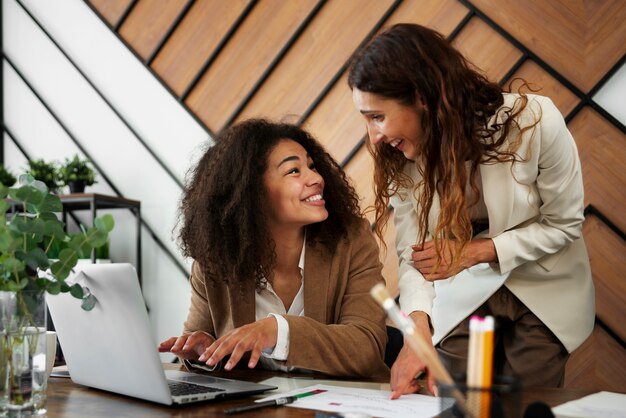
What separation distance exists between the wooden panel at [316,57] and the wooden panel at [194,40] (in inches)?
14.8

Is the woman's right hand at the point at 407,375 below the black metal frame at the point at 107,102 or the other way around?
the other way around

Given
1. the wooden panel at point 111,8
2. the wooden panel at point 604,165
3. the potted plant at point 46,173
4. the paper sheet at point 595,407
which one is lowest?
the potted plant at point 46,173

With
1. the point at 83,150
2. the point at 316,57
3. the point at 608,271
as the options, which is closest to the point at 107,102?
the point at 83,150

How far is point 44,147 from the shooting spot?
402 cm

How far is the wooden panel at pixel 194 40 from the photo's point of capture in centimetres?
352

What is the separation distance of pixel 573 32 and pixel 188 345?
1957mm

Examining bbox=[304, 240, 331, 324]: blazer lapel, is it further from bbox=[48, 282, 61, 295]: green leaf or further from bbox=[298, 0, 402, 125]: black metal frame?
bbox=[298, 0, 402, 125]: black metal frame

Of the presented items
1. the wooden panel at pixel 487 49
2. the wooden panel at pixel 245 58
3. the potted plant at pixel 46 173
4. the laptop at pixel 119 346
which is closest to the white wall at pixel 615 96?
the wooden panel at pixel 487 49

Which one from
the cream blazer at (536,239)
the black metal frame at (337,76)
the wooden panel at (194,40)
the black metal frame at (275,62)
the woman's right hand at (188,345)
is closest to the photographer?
the woman's right hand at (188,345)

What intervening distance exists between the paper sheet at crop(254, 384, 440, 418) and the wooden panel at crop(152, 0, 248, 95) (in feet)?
8.55

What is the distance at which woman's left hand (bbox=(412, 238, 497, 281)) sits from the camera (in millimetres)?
1652

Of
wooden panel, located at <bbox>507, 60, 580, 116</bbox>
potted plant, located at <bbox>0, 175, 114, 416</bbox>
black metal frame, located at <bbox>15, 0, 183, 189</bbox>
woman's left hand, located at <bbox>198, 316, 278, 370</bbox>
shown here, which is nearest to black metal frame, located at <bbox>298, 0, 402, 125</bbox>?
wooden panel, located at <bbox>507, 60, 580, 116</bbox>

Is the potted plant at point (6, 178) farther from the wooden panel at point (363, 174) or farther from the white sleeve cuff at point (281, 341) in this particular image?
the white sleeve cuff at point (281, 341)

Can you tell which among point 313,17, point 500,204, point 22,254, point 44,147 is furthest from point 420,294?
point 44,147
